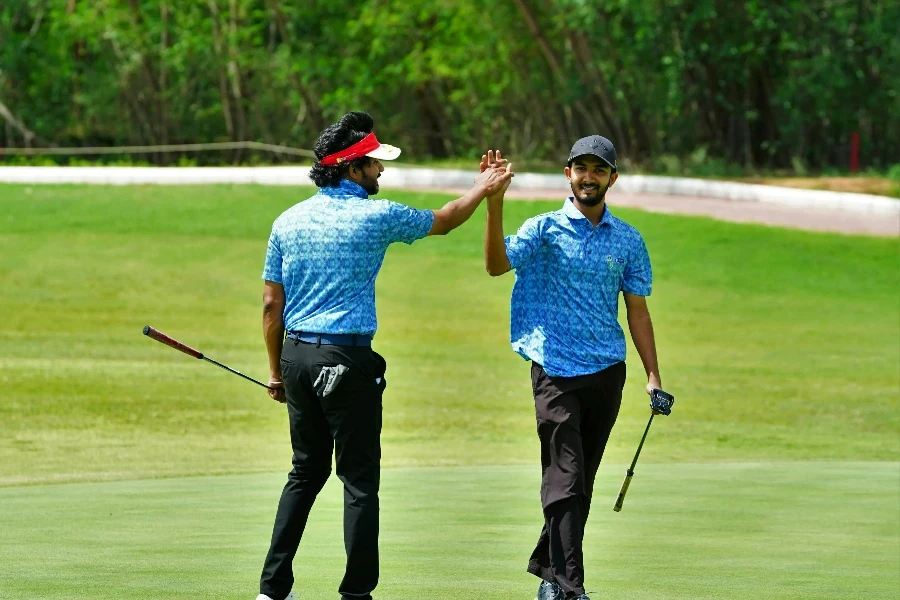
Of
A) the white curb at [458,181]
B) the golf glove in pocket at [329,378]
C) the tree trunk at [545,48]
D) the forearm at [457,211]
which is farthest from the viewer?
the tree trunk at [545,48]

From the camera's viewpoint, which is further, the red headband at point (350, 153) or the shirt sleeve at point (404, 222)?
the red headband at point (350, 153)

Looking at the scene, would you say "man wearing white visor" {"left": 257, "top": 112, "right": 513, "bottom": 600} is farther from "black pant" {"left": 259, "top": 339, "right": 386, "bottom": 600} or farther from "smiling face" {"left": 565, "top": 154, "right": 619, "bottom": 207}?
"smiling face" {"left": 565, "top": 154, "right": 619, "bottom": 207}

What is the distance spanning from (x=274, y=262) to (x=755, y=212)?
78.9 ft

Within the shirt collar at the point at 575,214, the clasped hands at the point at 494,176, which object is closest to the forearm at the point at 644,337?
the shirt collar at the point at 575,214

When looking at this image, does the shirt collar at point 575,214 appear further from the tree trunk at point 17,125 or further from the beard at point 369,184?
the tree trunk at point 17,125

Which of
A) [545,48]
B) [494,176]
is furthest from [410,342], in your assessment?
[545,48]

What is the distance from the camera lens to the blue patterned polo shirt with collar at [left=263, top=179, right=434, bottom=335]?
597 centimetres

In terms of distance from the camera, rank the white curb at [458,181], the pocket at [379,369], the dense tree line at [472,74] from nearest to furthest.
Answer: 1. the pocket at [379,369]
2. the white curb at [458,181]
3. the dense tree line at [472,74]

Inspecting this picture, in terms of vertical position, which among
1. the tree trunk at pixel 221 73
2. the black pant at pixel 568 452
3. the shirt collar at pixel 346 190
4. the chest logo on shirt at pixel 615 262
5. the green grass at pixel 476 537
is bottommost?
the tree trunk at pixel 221 73

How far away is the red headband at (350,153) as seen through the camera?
240 inches

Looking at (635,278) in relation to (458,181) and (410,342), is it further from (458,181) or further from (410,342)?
(458,181)

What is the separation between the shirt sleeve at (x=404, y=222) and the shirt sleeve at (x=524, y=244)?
40 centimetres

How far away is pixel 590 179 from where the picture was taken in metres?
6.52

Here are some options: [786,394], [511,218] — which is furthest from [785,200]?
[786,394]
